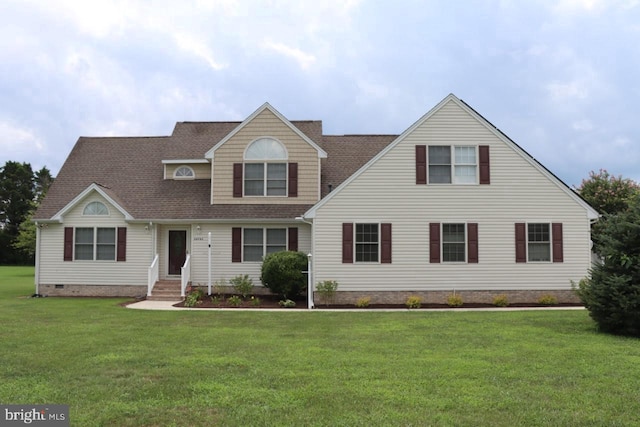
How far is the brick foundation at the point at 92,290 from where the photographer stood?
65.4ft

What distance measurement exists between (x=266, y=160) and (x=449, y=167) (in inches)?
282

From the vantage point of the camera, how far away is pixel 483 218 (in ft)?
57.5

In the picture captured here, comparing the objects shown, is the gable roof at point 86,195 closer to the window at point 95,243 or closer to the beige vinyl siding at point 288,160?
the window at point 95,243

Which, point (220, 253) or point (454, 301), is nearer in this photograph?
point (454, 301)

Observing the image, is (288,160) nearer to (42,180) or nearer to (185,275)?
(185,275)

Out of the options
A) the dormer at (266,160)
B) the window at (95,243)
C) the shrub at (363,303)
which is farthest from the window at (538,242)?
the window at (95,243)

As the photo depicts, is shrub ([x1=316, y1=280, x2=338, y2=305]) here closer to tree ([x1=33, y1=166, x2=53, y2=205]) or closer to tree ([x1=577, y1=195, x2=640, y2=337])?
tree ([x1=577, y1=195, x2=640, y2=337])

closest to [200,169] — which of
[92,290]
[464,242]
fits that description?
[92,290]

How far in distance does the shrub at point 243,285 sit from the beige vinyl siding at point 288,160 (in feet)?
10.3

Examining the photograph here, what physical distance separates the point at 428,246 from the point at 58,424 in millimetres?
13983

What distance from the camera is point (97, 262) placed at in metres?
20.0

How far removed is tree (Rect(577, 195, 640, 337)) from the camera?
34.0ft

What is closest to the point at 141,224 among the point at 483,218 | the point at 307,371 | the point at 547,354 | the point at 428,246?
the point at 428,246

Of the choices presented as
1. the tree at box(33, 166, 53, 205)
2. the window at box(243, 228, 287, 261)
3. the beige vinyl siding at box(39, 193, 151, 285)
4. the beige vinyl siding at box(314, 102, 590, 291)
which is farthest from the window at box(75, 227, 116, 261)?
the tree at box(33, 166, 53, 205)
